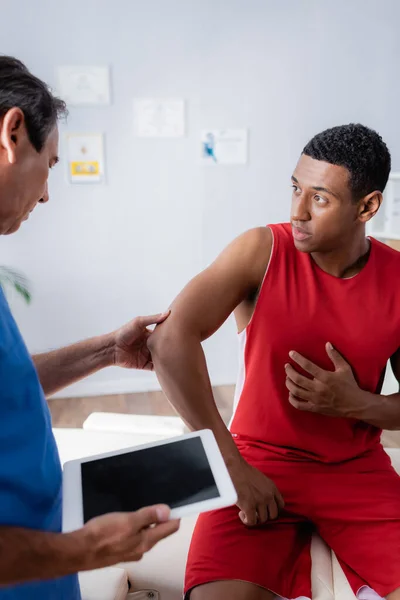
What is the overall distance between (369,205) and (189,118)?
7.40 ft

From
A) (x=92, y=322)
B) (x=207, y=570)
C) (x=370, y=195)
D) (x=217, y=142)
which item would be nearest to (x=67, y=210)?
(x=92, y=322)

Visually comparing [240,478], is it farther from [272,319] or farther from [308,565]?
[272,319]

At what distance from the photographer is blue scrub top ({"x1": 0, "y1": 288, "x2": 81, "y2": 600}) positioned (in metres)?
0.78

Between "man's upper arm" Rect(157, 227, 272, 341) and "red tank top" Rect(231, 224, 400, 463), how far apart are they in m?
0.04

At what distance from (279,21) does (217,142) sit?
2.66 ft

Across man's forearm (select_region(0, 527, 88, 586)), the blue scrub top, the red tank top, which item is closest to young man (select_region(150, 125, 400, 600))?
the red tank top

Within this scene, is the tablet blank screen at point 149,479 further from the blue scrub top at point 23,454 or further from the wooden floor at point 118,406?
the wooden floor at point 118,406

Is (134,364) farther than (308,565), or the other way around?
(134,364)

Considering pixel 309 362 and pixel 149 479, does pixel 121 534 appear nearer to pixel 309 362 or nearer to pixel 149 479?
pixel 149 479

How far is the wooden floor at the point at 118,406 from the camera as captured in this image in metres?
3.29

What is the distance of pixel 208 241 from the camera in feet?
11.7

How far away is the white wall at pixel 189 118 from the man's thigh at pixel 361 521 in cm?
240

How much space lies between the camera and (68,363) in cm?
127

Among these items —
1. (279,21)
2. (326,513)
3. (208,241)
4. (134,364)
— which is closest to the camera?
(326,513)
